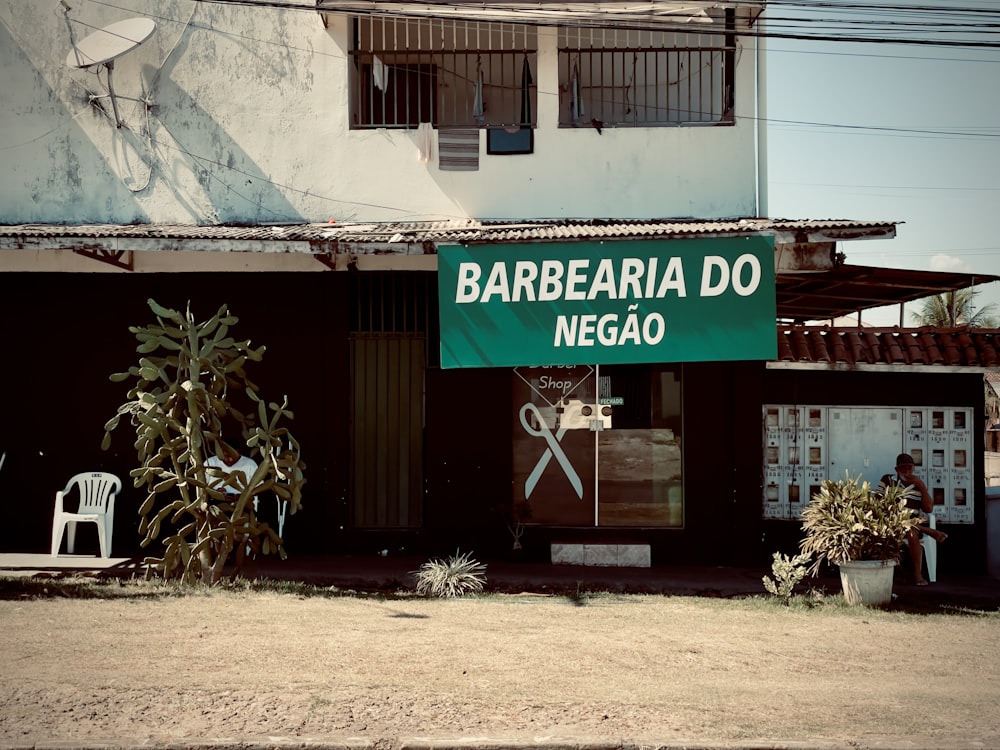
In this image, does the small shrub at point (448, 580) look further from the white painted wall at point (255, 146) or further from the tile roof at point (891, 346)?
the tile roof at point (891, 346)

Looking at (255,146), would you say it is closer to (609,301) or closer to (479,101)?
(479,101)

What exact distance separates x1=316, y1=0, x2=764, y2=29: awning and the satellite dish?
7.01 ft

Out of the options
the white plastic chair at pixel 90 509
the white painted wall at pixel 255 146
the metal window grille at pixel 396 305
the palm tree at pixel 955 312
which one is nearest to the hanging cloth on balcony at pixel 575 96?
the white painted wall at pixel 255 146

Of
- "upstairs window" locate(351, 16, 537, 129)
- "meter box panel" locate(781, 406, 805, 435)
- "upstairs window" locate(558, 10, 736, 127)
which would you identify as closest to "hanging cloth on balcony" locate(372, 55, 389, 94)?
"upstairs window" locate(351, 16, 537, 129)

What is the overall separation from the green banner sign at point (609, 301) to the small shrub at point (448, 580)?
210 cm

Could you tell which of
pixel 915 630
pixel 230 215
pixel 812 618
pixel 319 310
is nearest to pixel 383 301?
pixel 319 310

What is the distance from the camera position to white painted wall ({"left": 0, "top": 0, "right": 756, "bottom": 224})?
1188 cm

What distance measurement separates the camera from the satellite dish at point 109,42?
457 inches

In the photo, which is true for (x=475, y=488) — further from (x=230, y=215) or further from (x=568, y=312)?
(x=230, y=215)

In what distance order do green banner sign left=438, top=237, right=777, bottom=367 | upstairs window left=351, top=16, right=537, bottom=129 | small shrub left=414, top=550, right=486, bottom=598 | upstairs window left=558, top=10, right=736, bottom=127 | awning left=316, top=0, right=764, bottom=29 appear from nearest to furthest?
small shrub left=414, top=550, right=486, bottom=598, green banner sign left=438, top=237, right=777, bottom=367, awning left=316, top=0, right=764, bottom=29, upstairs window left=558, top=10, right=736, bottom=127, upstairs window left=351, top=16, right=537, bottom=129

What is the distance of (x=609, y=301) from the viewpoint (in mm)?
10406

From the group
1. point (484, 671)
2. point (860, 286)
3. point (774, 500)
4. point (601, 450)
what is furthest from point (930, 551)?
point (484, 671)

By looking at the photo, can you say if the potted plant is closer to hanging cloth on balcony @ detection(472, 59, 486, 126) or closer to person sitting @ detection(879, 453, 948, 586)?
person sitting @ detection(879, 453, 948, 586)

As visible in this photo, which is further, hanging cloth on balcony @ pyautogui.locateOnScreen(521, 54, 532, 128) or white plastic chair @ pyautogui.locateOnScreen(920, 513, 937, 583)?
hanging cloth on balcony @ pyautogui.locateOnScreen(521, 54, 532, 128)
